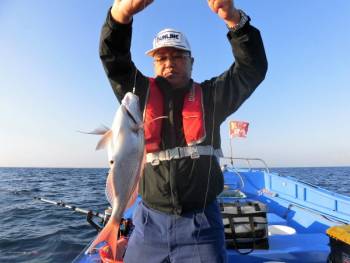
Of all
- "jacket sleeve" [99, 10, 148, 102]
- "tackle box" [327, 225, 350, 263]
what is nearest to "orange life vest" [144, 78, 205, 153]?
"jacket sleeve" [99, 10, 148, 102]

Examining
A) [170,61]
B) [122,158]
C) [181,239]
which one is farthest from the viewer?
[170,61]

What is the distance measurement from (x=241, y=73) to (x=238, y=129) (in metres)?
9.78

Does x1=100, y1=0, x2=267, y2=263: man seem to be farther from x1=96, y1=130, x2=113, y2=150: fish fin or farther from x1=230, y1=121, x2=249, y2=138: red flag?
x1=230, y1=121, x2=249, y2=138: red flag

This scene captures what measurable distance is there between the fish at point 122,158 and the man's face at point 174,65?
62 centimetres

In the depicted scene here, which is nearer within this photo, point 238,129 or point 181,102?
point 181,102

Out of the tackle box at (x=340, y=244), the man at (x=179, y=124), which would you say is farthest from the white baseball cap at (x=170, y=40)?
the tackle box at (x=340, y=244)

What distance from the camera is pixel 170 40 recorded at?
2.75m

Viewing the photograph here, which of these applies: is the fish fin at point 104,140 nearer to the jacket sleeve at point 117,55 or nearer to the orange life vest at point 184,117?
the orange life vest at point 184,117

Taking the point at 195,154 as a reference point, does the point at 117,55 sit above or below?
above

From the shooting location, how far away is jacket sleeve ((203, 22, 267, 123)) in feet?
9.07

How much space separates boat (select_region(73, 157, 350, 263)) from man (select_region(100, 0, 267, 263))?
5.56ft

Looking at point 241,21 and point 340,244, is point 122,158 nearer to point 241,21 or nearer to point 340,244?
point 241,21

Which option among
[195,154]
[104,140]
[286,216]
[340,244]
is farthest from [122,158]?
[286,216]

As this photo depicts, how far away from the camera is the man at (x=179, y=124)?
2.56 meters
